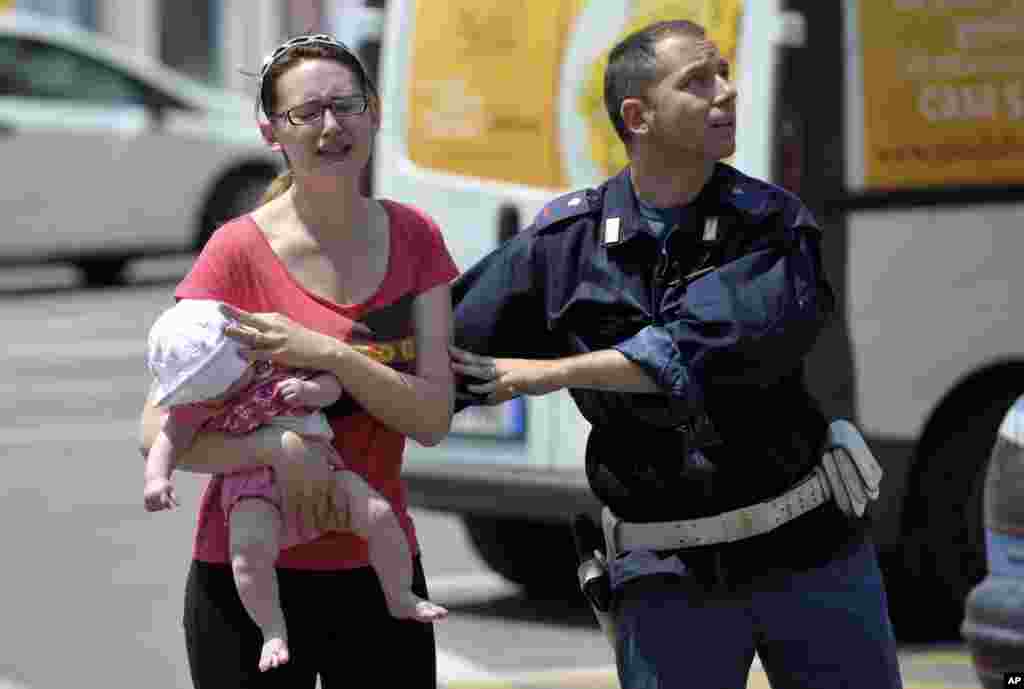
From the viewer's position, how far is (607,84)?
4.02 m

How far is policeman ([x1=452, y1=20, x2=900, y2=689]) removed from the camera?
12.7 feet

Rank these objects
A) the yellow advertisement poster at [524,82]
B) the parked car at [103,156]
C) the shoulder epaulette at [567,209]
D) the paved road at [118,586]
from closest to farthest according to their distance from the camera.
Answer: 1. the shoulder epaulette at [567,209]
2. the yellow advertisement poster at [524,82]
3. the paved road at [118,586]
4. the parked car at [103,156]

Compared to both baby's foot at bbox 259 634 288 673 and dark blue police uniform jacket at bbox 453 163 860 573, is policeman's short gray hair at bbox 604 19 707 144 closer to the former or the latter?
dark blue police uniform jacket at bbox 453 163 860 573

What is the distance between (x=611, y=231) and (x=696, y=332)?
23 centimetres

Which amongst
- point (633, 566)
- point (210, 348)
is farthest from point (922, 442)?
point (210, 348)

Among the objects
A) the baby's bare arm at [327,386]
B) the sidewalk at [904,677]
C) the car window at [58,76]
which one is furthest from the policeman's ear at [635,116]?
the car window at [58,76]

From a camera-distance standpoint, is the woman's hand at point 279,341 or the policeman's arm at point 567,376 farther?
the policeman's arm at point 567,376

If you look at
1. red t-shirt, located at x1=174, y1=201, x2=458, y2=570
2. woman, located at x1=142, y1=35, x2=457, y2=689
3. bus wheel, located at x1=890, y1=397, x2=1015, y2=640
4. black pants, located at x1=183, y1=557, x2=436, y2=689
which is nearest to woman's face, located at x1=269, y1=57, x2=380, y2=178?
woman, located at x1=142, y1=35, x2=457, y2=689

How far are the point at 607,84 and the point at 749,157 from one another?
282cm

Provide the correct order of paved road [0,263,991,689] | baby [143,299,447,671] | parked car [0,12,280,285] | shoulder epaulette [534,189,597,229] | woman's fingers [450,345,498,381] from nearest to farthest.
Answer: baby [143,299,447,671], woman's fingers [450,345,498,381], shoulder epaulette [534,189,597,229], paved road [0,263,991,689], parked car [0,12,280,285]

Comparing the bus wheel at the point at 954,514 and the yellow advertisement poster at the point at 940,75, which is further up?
the yellow advertisement poster at the point at 940,75

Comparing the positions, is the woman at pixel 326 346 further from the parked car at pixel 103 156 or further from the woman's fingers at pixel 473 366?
the parked car at pixel 103 156

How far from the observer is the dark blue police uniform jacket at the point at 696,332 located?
3846 mm

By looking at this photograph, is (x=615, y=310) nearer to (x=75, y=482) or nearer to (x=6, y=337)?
(x=75, y=482)
